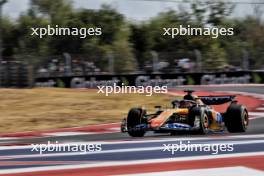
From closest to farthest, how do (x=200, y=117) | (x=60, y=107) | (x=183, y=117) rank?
(x=200, y=117) < (x=183, y=117) < (x=60, y=107)

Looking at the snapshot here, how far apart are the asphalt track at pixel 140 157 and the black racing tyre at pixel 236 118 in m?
0.22

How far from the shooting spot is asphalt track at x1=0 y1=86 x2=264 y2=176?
240 inches

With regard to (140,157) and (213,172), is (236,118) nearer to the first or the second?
(140,157)

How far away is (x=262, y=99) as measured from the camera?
60.6ft

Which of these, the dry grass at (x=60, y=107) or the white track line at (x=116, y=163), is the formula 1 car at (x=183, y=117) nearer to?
the white track line at (x=116, y=163)

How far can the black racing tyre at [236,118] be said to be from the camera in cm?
920

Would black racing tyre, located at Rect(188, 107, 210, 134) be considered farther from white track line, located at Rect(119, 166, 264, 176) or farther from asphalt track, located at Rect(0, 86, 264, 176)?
white track line, located at Rect(119, 166, 264, 176)

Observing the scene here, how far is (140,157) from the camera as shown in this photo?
23.1 feet

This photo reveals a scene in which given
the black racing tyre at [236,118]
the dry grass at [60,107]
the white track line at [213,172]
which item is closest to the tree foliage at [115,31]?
the dry grass at [60,107]

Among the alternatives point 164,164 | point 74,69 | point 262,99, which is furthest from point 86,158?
point 74,69

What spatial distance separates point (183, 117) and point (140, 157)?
192 cm

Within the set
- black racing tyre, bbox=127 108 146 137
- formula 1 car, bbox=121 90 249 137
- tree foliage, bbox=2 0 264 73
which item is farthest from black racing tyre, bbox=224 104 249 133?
tree foliage, bbox=2 0 264 73

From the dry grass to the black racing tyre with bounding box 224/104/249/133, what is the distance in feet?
12.2

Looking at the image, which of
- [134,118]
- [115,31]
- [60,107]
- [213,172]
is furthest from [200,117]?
[115,31]
